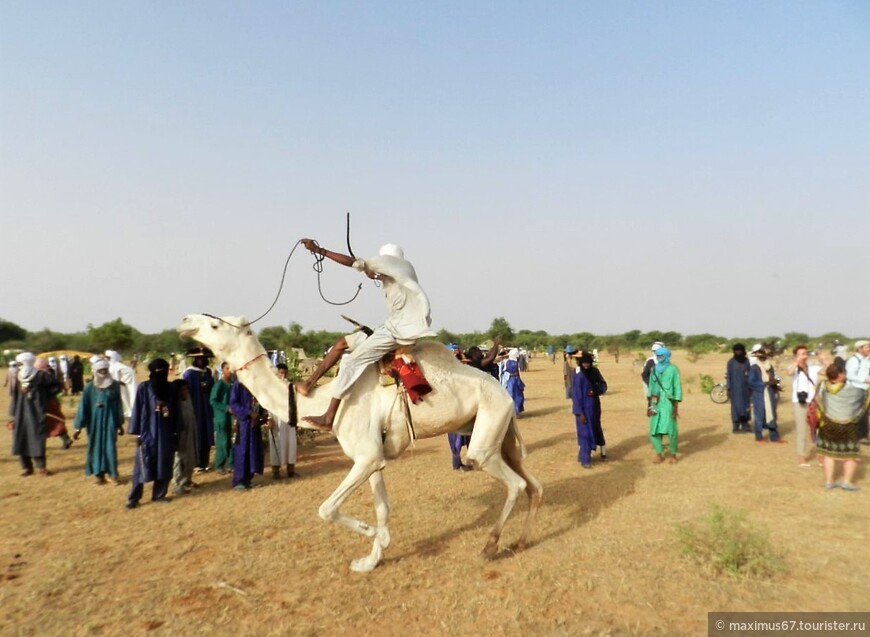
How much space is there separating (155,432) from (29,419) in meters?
3.71

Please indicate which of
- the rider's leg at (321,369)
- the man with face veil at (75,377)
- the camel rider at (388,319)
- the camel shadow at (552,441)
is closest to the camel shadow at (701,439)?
the camel shadow at (552,441)

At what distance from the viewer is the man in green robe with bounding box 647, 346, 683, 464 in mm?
10117

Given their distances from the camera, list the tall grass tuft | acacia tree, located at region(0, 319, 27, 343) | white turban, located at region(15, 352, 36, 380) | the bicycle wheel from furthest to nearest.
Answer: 1. acacia tree, located at region(0, 319, 27, 343)
2. the bicycle wheel
3. white turban, located at region(15, 352, 36, 380)
4. the tall grass tuft

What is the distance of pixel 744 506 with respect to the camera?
24.6ft

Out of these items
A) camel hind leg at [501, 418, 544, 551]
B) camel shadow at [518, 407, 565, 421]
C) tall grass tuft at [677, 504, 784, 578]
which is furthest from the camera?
camel shadow at [518, 407, 565, 421]

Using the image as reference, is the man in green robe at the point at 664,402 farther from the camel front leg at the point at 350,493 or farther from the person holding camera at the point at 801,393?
the camel front leg at the point at 350,493

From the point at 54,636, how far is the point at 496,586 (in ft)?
11.2

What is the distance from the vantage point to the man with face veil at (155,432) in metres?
7.86

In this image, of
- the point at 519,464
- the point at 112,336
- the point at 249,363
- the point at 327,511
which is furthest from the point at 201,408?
the point at 112,336

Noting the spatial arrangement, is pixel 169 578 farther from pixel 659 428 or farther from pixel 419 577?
pixel 659 428

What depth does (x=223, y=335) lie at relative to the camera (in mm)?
5559

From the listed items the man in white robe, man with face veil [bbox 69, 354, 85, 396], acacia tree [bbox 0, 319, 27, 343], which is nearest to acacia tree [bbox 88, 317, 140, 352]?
acacia tree [bbox 0, 319, 27, 343]

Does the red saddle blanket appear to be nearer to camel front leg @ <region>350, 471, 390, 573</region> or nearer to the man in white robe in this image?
camel front leg @ <region>350, 471, 390, 573</region>

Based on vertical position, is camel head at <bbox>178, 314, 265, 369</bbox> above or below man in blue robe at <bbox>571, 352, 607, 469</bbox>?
above
